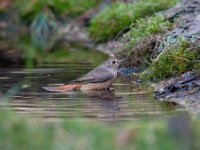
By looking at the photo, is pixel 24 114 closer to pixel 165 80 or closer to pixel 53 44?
pixel 165 80

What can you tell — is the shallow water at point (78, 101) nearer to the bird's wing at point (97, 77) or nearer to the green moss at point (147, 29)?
the bird's wing at point (97, 77)

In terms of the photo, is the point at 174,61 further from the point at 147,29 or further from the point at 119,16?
the point at 119,16

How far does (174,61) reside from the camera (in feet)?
32.8

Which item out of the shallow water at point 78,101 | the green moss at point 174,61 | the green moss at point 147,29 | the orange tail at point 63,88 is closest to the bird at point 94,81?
the orange tail at point 63,88

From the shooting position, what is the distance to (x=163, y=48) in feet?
35.7

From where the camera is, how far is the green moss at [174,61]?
385 inches

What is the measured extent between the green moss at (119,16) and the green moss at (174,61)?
447 centimetres

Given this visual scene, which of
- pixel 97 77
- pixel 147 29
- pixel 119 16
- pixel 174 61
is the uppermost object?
pixel 119 16

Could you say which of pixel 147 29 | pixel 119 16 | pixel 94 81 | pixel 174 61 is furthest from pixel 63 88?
pixel 119 16

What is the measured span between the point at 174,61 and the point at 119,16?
6.78 metres

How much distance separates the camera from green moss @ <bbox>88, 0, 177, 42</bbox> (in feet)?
50.7

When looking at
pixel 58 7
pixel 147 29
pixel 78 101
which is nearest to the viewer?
pixel 78 101

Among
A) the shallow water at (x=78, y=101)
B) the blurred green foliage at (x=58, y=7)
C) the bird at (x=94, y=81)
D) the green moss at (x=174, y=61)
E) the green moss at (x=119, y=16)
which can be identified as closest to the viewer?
the shallow water at (x=78, y=101)

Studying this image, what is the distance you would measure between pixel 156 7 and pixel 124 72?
3.60m
